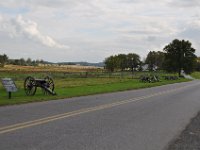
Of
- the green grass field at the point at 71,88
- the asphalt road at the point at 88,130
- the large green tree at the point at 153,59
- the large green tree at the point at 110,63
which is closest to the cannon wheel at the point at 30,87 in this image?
the green grass field at the point at 71,88

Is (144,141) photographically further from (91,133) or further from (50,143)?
(50,143)

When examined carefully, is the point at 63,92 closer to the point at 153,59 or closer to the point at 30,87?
the point at 30,87

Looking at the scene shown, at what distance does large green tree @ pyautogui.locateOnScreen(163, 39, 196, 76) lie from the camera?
10875 centimetres

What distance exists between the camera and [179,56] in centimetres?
11031

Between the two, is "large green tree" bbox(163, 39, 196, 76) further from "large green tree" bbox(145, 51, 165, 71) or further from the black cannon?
the black cannon

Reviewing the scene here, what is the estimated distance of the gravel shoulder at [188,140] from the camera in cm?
991

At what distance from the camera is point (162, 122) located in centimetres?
1441

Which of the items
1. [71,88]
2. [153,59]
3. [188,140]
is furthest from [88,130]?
[153,59]

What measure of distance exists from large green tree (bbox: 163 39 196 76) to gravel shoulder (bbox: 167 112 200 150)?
96.0 m

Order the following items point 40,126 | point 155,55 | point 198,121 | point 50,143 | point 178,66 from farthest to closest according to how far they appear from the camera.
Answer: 1. point 155,55
2. point 178,66
3. point 198,121
4. point 40,126
5. point 50,143

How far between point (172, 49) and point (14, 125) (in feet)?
336

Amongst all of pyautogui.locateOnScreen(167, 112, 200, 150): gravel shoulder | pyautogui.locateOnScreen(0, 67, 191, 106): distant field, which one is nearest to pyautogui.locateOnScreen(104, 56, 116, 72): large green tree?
pyautogui.locateOnScreen(0, 67, 191, 106): distant field

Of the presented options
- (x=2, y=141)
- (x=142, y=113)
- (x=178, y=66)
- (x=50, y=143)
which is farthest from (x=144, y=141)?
(x=178, y=66)

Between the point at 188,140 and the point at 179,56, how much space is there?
101 m
